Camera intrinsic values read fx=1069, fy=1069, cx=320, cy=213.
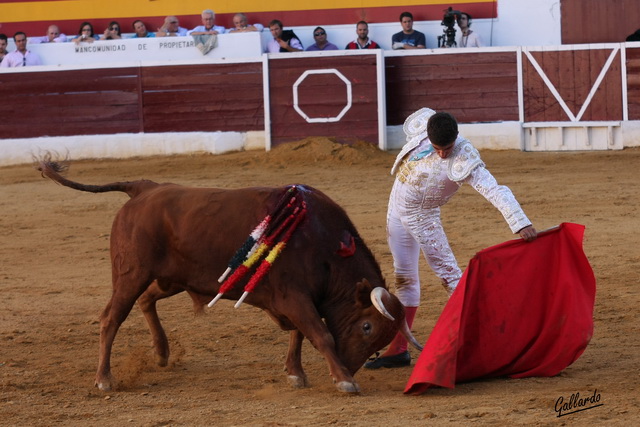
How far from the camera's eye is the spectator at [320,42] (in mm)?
11938

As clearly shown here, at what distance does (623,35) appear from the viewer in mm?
12336

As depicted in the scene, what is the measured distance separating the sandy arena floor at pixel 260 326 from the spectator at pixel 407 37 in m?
1.61

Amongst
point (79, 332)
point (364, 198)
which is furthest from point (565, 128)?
point (79, 332)

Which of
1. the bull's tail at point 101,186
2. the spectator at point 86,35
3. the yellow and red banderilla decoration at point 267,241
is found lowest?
the yellow and red banderilla decoration at point 267,241

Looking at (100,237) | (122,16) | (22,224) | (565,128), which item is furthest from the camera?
(122,16)

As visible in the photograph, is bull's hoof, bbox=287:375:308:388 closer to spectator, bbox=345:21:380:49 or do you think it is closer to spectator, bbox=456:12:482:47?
spectator, bbox=345:21:380:49

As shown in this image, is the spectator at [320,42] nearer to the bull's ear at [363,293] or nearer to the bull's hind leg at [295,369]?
the bull's hind leg at [295,369]

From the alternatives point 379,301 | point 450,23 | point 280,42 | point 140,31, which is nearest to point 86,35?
point 140,31

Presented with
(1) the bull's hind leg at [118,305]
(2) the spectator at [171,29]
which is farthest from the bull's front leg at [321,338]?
(2) the spectator at [171,29]

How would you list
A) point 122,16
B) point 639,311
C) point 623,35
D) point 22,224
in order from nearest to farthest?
point 639,311, point 22,224, point 623,35, point 122,16

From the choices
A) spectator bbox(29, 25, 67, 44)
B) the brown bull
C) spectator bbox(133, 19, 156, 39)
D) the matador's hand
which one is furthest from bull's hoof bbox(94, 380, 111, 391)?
spectator bbox(29, 25, 67, 44)

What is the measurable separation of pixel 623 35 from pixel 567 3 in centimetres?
74

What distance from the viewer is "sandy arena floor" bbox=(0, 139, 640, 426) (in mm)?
3963

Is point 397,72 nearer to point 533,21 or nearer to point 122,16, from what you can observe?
point 533,21
